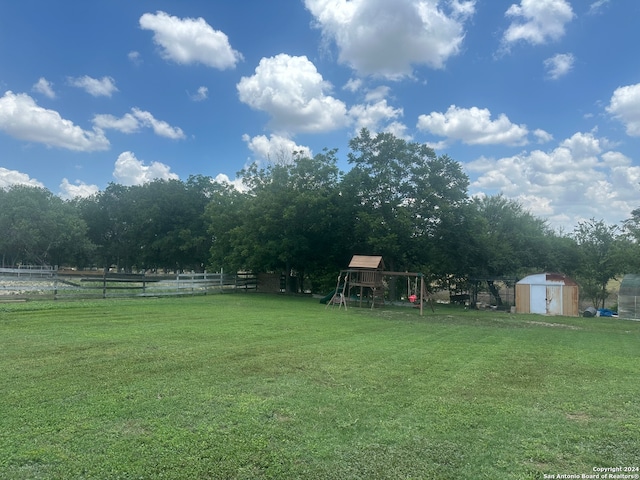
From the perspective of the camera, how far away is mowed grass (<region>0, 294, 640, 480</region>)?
345 centimetres

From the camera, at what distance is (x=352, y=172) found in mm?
26094

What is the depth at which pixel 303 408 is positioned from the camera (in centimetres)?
476

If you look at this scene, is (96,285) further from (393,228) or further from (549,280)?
(549,280)

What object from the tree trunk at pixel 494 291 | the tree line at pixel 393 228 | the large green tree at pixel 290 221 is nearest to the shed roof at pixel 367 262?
the tree line at pixel 393 228

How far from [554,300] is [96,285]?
75.5 ft

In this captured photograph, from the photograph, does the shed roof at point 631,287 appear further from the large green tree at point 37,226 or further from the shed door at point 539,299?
the large green tree at point 37,226

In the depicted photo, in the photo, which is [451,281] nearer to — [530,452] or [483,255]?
[483,255]

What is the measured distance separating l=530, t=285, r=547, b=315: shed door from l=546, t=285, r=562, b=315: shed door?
0.19 m

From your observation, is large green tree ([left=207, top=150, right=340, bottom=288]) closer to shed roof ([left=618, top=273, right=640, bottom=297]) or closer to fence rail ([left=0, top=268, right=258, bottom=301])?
fence rail ([left=0, top=268, right=258, bottom=301])

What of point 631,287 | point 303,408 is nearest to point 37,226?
point 303,408

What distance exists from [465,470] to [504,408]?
187cm

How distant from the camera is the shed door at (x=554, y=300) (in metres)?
21.5

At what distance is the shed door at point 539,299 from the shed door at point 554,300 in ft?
0.61

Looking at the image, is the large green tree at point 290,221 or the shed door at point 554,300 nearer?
the shed door at point 554,300
